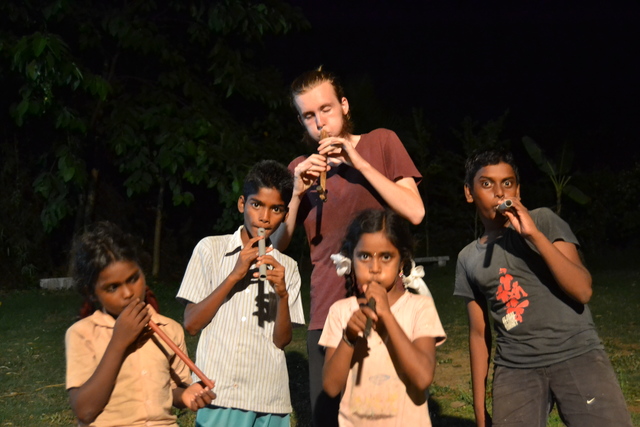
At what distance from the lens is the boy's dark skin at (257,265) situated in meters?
2.79

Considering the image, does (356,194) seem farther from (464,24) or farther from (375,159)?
(464,24)

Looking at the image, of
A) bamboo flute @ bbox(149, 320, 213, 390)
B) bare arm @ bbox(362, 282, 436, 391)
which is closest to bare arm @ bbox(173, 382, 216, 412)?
bamboo flute @ bbox(149, 320, 213, 390)

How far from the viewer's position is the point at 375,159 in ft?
9.61

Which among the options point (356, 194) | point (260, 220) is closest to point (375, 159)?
point (356, 194)

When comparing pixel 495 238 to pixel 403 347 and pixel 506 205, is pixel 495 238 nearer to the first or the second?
pixel 506 205

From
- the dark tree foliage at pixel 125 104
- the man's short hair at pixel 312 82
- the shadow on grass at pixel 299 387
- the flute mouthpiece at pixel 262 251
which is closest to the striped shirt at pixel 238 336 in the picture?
the flute mouthpiece at pixel 262 251

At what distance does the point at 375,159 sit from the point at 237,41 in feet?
30.4

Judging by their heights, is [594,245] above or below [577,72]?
below

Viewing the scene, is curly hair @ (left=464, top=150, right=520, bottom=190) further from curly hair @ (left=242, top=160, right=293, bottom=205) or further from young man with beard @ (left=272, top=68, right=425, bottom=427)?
curly hair @ (left=242, top=160, right=293, bottom=205)

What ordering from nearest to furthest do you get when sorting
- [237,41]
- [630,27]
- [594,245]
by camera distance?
[237,41], [594,245], [630,27]

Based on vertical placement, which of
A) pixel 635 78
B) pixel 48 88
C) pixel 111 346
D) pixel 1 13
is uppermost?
pixel 635 78

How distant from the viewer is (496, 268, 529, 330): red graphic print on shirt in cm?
295

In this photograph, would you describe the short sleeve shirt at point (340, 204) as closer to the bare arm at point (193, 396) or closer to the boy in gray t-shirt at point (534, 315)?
the boy in gray t-shirt at point (534, 315)

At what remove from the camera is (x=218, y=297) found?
2869 mm
